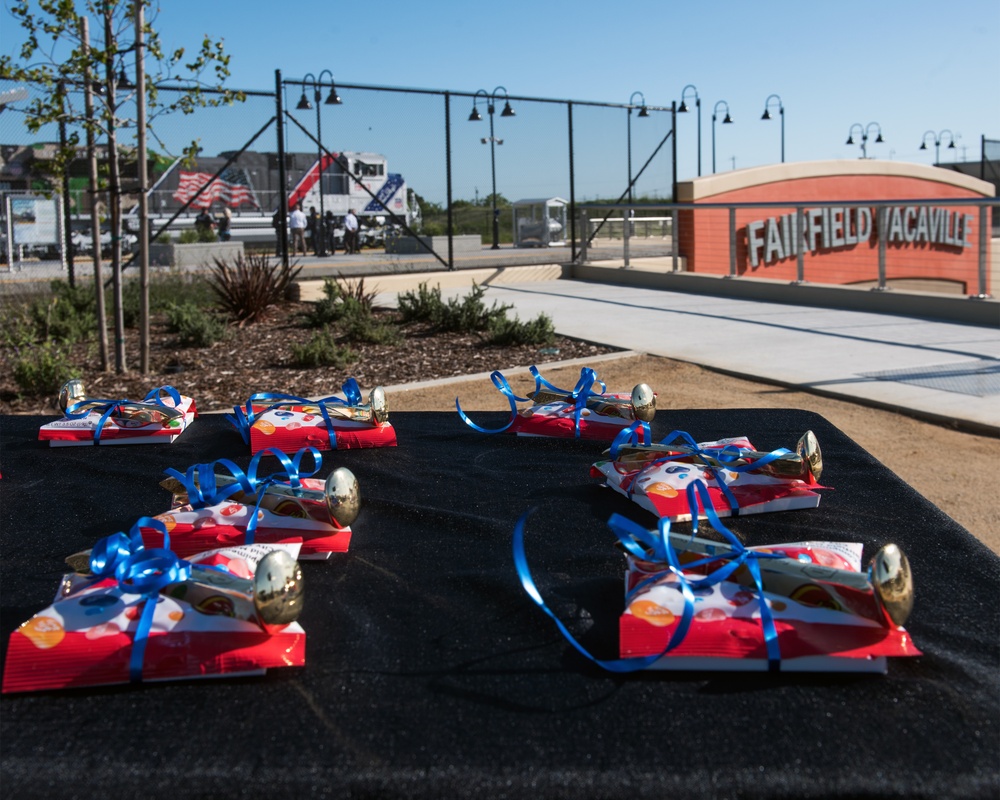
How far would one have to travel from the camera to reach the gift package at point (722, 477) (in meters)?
1.97

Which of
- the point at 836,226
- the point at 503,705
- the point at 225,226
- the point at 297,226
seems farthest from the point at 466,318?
the point at 225,226

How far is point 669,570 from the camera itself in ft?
4.96

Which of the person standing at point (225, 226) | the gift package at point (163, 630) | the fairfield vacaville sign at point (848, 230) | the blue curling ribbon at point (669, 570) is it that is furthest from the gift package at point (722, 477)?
the person standing at point (225, 226)

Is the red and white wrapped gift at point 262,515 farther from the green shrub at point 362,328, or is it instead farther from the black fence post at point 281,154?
the black fence post at point 281,154

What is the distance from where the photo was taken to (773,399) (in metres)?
6.27

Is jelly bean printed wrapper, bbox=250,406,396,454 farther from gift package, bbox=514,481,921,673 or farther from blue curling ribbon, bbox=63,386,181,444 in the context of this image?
gift package, bbox=514,481,921,673

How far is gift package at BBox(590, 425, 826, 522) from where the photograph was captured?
197cm

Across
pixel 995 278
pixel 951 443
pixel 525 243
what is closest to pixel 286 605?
pixel 951 443

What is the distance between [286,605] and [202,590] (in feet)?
0.50

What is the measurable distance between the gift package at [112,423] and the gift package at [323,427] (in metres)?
0.21

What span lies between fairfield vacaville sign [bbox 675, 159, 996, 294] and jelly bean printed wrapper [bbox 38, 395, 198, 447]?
49.4ft

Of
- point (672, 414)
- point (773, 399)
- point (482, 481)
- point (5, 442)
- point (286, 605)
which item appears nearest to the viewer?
point (286, 605)

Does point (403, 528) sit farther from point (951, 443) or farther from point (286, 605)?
point (951, 443)

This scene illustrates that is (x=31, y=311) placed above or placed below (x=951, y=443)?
above
